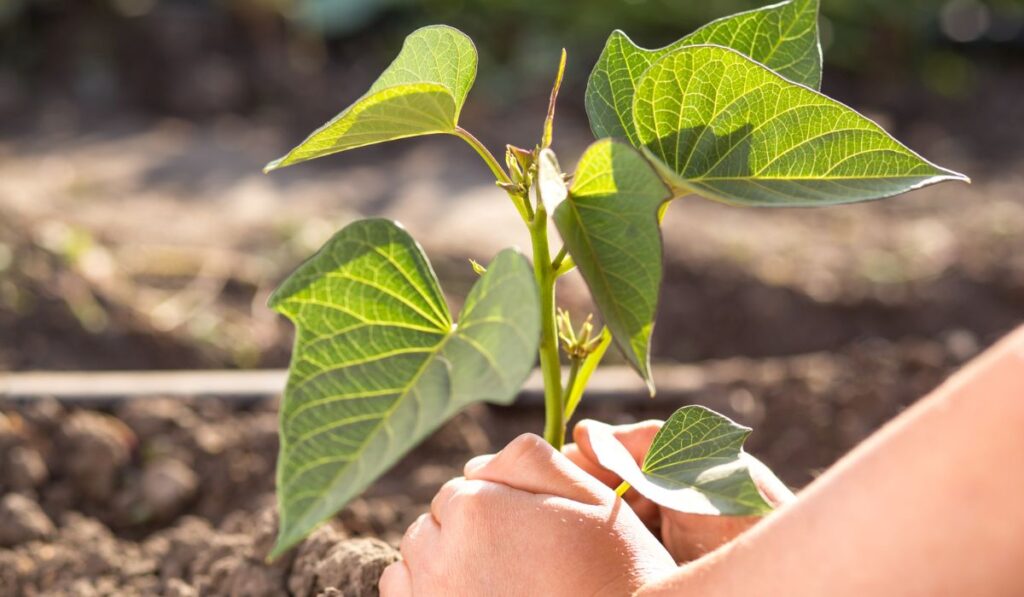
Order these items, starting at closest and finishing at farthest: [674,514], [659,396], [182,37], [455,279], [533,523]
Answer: [533,523] → [674,514] → [659,396] → [455,279] → [182,37]

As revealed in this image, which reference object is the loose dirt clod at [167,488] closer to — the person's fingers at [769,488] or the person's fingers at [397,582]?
the person's fingers at [397,582]

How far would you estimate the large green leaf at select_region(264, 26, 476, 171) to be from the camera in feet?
2.64

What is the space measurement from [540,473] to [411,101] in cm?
37

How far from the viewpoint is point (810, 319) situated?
9.50ft

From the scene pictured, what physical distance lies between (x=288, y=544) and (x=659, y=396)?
64.7 inches

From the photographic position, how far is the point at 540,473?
3.23 feet

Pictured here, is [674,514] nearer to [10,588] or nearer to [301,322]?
[301,322]

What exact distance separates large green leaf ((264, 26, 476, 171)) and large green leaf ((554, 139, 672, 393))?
13 cm

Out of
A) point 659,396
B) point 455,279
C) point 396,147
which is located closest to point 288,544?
point 659,396

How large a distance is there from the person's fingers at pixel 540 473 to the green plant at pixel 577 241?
83 millimetres

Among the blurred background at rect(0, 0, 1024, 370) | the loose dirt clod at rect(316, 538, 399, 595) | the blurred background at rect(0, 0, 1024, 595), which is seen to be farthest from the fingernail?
the blurred background at rect(0, 0, 1024, 370)

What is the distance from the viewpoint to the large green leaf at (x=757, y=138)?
2.72ft

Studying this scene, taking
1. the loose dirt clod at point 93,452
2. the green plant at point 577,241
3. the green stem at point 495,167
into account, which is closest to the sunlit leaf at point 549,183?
the green plant at point 577,241

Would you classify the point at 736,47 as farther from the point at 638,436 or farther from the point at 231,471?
the point at 231,471
